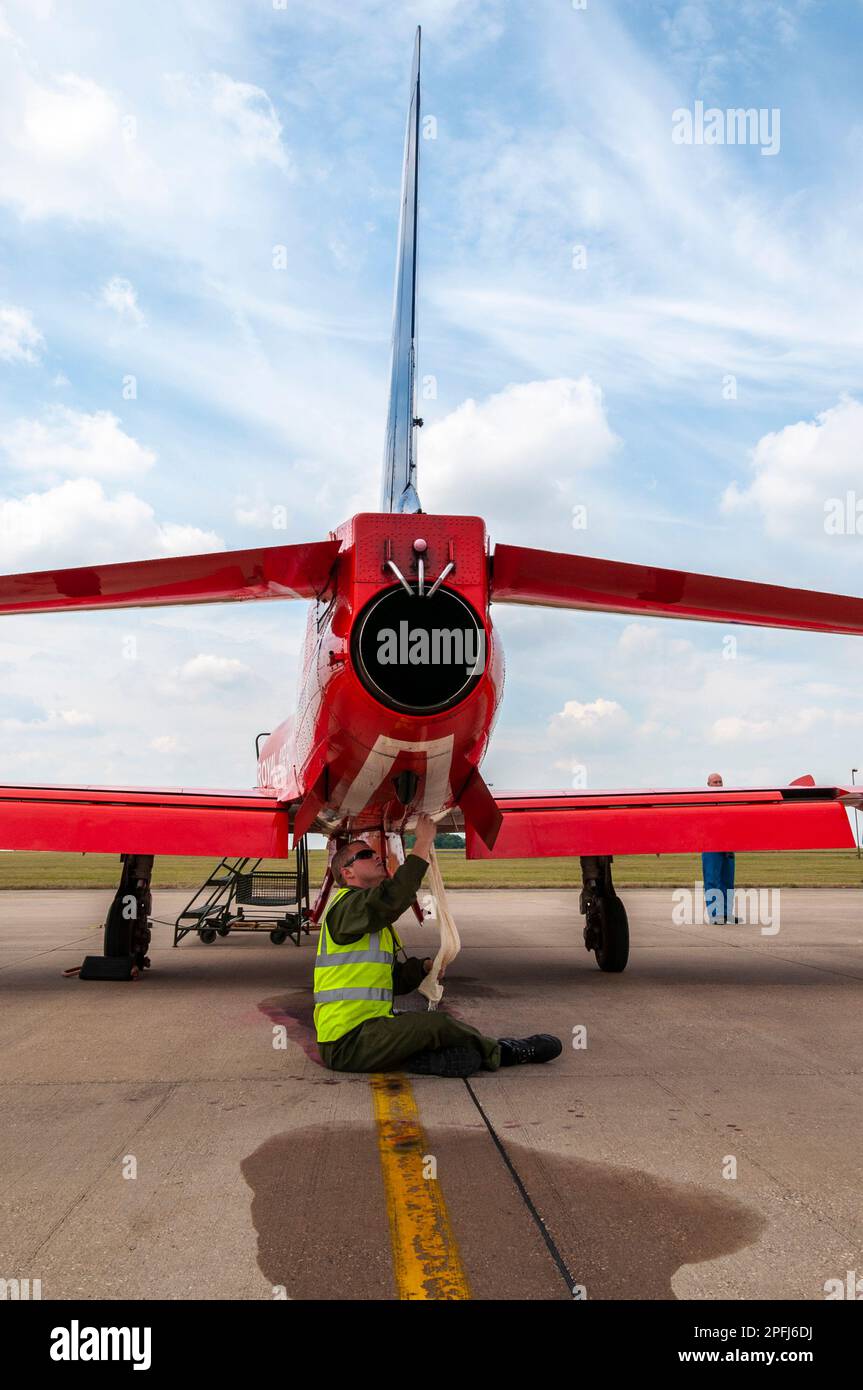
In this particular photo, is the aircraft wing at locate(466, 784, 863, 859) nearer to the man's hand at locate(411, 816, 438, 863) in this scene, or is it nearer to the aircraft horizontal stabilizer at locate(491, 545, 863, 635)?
the man's hand at locate(411, 816, 438, 863)

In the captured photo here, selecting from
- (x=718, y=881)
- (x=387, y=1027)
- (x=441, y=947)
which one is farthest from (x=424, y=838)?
(x=718, y=881)

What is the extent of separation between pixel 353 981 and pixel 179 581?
2.32 metres

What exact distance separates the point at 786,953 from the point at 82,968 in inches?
300

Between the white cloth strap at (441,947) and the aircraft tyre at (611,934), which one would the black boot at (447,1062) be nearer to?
the white cloth strap at (441,947)

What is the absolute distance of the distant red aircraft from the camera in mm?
5156

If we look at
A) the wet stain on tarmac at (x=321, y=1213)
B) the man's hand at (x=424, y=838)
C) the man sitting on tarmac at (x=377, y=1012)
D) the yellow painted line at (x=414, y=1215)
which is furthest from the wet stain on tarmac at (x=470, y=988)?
the wet stain on tarmac at (x=321, y=1213)

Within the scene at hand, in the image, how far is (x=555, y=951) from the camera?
37.8 feet

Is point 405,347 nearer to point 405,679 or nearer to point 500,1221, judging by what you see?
point 405,679

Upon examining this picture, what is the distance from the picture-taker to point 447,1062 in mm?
5078

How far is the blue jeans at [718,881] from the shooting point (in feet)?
47.4

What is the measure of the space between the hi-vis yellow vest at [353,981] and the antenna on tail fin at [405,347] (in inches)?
143

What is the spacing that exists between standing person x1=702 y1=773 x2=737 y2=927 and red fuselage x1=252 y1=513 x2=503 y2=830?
27.9 feet

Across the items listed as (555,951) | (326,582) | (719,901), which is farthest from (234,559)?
(719,901)

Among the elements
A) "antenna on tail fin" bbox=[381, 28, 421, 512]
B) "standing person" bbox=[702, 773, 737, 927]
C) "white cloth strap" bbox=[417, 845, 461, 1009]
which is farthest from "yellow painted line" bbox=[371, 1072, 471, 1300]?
"standing person" bbox=[702, 773, 737, 927]
